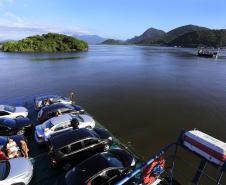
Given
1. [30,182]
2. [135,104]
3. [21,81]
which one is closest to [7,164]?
[30,182]

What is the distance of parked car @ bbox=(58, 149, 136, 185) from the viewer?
7.69 meters

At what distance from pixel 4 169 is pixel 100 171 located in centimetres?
411

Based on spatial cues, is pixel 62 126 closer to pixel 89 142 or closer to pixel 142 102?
pixel 89 142

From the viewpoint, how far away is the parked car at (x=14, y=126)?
12855mm

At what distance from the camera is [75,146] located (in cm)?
1006

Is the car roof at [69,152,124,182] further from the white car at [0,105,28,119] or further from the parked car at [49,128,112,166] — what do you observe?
the white car at [0,105,28,119]

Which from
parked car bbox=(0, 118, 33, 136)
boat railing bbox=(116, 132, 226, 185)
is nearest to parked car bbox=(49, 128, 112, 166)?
boat railing bbox=(116, 132, 226, 185)

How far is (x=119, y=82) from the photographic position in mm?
36438

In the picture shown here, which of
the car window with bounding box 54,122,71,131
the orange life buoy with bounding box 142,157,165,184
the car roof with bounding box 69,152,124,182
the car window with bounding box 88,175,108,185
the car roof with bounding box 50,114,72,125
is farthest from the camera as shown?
the car roof with bounding box 50,114,72,125

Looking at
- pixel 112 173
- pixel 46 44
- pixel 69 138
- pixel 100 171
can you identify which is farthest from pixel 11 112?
pixel 46 44

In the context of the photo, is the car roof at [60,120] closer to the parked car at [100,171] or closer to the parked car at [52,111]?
the parked car at [52,111]

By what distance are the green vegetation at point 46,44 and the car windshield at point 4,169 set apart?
108 meters

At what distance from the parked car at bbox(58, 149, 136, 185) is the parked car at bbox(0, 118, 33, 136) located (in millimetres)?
6489

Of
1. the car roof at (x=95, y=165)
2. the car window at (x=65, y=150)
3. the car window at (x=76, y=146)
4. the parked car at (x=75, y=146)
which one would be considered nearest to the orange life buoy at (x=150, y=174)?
the car roof at (x=95, y=165)
